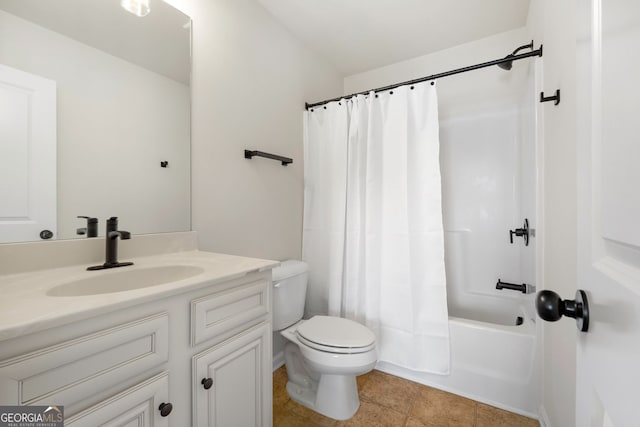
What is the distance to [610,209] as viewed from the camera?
0.35m

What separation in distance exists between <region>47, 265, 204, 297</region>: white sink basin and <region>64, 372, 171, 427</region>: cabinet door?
1.17ft

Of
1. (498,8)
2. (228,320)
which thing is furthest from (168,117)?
(498,8)

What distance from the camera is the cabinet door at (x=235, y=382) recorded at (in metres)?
0.82

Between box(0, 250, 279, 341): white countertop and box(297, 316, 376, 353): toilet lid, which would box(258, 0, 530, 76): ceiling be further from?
box(297, 316, 376, 353): toilet lid

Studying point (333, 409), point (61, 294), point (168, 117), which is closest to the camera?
point (61, 294)

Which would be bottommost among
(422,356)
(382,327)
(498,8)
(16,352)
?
(422,356)

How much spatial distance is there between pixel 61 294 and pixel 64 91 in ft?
2.42

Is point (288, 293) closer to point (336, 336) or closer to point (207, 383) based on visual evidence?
point (336, 336)

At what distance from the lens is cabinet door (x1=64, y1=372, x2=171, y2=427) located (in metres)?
0.59

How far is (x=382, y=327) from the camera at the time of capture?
69.5 inches

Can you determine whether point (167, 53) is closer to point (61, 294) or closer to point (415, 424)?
point (61, 294)

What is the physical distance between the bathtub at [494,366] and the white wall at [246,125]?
4.05 ft

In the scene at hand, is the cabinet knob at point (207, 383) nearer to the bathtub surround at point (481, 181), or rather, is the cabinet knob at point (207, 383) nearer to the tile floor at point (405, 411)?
the tile floor at point (405, 411)

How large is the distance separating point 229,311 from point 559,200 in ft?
4.60
